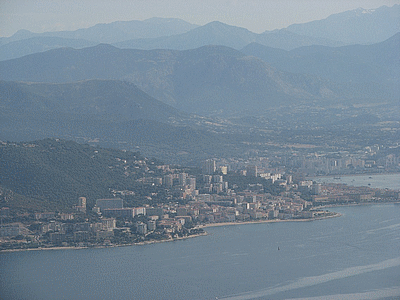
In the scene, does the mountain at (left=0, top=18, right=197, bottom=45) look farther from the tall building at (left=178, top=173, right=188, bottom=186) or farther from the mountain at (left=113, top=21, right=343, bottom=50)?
the tall building at (left=178, top=173, right=188, bottom=186)

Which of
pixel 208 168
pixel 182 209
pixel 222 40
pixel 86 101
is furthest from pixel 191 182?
pixel 222 40

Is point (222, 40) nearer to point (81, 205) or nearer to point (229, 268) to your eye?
point (81, 205)

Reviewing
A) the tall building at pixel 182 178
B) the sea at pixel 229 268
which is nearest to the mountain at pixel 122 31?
the tall building at pixel 182 178

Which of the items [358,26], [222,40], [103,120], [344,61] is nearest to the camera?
[103,120]

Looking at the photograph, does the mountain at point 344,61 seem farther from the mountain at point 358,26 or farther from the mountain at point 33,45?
the mountain at point 33,45

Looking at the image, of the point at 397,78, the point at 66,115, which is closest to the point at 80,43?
the point at 397,78

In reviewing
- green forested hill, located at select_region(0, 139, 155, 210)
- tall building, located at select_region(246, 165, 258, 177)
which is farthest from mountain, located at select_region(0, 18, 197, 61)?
green forested hill, located at select_region(0, 139, 155, 210)
